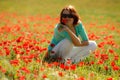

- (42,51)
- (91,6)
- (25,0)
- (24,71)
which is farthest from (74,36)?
(25,0)

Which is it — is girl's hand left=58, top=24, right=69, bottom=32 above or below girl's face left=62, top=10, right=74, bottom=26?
below

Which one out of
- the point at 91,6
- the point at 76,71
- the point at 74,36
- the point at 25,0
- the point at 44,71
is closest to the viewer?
the point at 44,71

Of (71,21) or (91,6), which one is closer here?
(71,21)

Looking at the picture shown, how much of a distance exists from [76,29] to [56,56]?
0.72m

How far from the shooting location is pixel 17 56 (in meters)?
6.52

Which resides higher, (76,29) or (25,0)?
(25,0)

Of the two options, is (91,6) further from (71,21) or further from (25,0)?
(71,21)

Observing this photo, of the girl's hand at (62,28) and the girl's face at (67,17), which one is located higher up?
the girl's face at (67,17)

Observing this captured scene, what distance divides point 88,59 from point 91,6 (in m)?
26.1

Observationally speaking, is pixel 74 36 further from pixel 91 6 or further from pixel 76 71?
pixel 91 6

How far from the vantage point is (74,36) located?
7.02m

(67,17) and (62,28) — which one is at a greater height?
(67,17)

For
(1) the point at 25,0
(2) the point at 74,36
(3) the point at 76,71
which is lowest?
(3) the point at 76,71

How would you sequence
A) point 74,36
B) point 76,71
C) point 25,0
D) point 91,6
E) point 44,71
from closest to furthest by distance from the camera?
1. point 44,71
2. point 76,71
3. point 74,36
4. point 91,6
5. point 25,0
